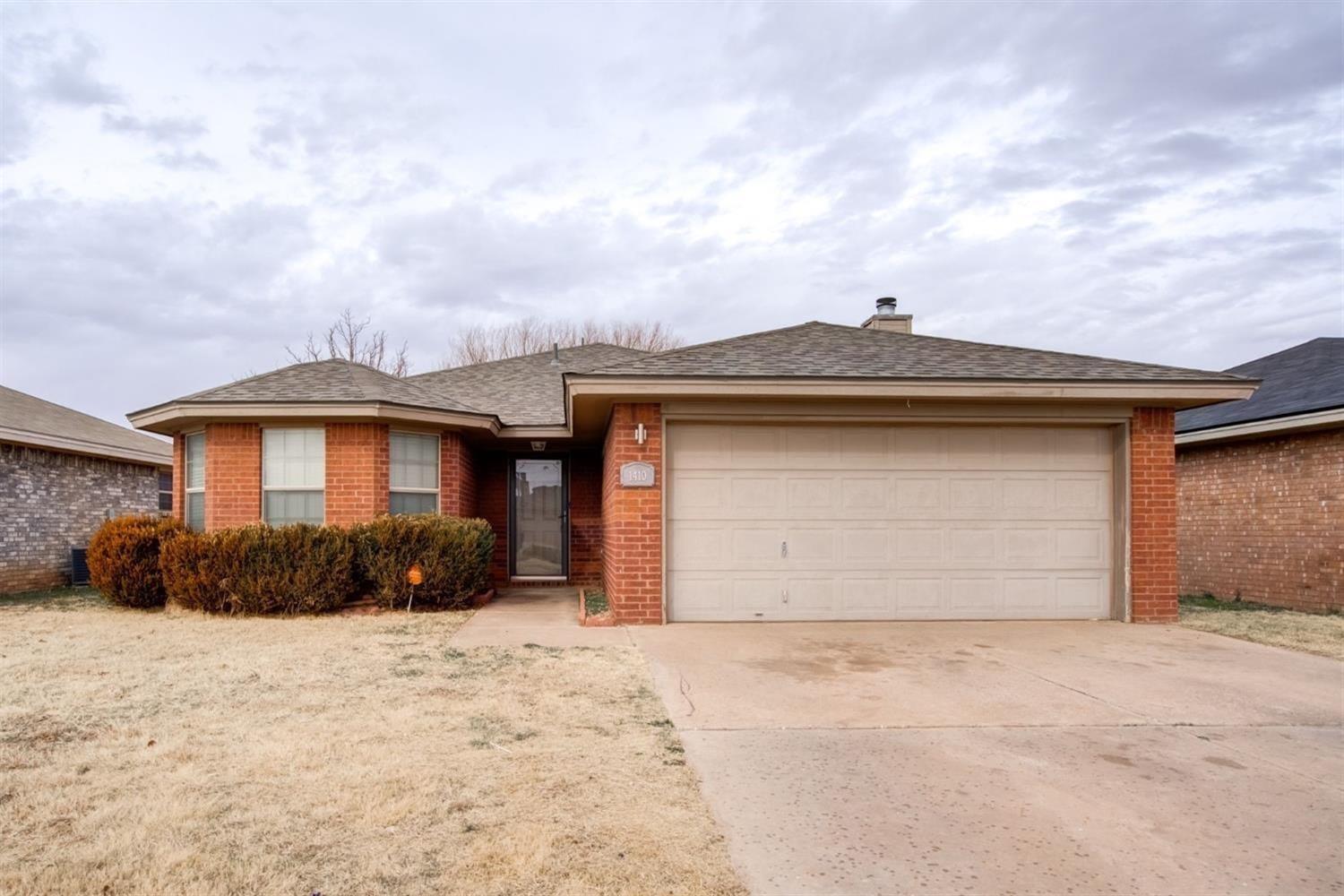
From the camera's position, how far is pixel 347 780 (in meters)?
3.54

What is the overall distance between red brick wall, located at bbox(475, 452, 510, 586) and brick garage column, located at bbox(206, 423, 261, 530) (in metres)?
3.68

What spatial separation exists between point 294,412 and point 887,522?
7.47 m

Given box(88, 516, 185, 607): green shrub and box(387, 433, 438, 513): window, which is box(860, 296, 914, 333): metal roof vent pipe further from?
box(88, 516, 185, 607): green shrub

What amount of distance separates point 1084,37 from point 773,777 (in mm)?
9755

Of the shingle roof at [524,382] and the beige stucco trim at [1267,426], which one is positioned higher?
the shingle roof at [524,382]

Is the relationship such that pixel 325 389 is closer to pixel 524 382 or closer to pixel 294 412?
pixel 294 412

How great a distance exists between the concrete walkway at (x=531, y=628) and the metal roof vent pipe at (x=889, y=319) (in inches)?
270

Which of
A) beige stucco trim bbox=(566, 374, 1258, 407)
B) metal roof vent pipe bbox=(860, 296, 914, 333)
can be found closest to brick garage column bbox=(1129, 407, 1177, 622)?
beige stucco trim bbox=(566, 374, 1258, 407)

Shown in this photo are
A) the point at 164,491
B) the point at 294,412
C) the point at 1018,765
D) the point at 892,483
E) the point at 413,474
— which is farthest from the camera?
the point at 164,491

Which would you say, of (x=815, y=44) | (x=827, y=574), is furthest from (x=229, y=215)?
(x=827, y=574)

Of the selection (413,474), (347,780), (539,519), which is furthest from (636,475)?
(539,519)

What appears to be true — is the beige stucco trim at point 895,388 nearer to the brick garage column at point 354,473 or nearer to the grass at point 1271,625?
the grass at point 1271,625

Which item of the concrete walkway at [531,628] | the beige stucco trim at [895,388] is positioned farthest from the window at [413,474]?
the beige stucco trim at [895,388]

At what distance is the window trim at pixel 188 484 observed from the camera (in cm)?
1078
